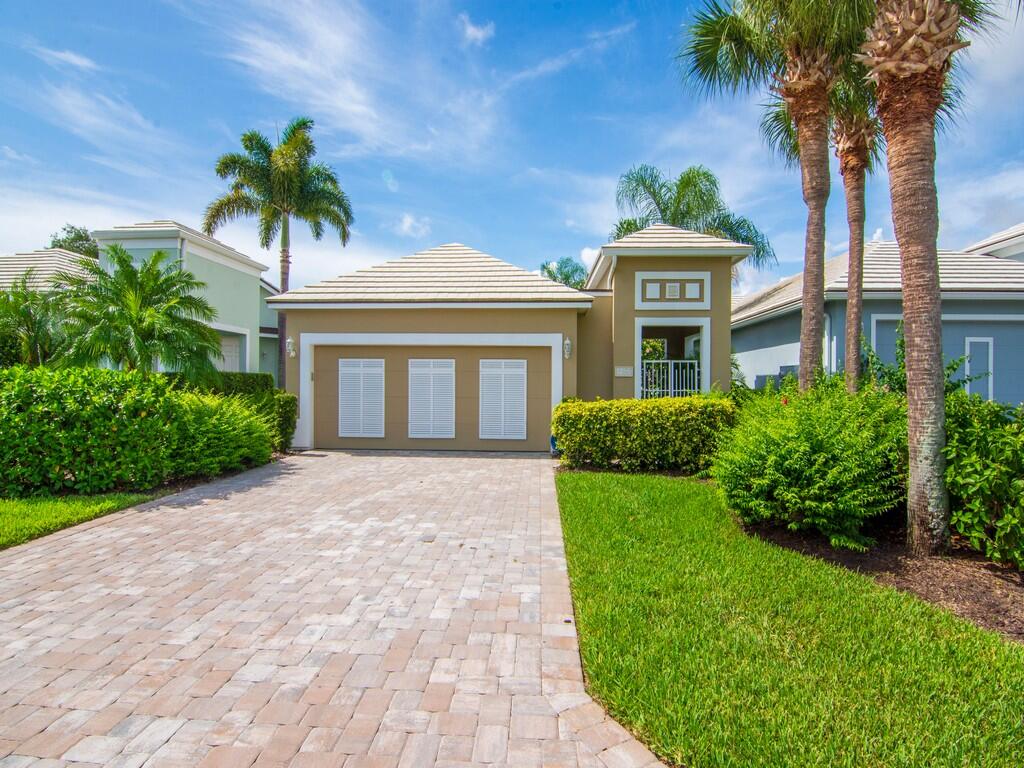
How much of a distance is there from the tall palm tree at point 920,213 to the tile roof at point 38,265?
21452mm

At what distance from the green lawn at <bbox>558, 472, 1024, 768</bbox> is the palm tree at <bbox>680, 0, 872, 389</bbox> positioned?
5882 millimetres

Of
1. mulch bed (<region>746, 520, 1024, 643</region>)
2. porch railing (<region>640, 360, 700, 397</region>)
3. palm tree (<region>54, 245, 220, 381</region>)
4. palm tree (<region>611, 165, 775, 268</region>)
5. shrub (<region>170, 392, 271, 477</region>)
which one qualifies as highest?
palm tree (<region>611, 165, 775, 268</region>)

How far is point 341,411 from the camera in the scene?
13750mm

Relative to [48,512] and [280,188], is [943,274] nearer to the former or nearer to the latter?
[48,512]

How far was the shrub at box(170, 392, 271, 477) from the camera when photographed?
9.01 metres

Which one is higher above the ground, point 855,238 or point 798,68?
point 798,68

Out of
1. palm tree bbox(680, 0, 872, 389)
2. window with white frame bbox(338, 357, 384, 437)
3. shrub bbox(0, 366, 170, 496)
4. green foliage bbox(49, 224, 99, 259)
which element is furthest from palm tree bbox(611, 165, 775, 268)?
green foliage bbox(49, 224, 99, 259)

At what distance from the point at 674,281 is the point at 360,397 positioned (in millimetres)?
8456

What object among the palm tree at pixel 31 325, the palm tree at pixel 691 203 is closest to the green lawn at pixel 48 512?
the palm tree at pixel 31 325

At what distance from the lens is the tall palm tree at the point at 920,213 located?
17.9 ft

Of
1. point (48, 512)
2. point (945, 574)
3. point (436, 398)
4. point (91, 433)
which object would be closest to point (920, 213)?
point (945, 574)

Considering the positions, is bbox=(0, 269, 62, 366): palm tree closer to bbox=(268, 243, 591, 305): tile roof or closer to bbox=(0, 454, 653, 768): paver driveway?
bbox=(268, 243, 591, 305): tile roof

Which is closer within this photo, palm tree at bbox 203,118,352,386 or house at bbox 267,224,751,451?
house at bbox 267,224,751,451

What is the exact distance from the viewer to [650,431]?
10633 millimetres
